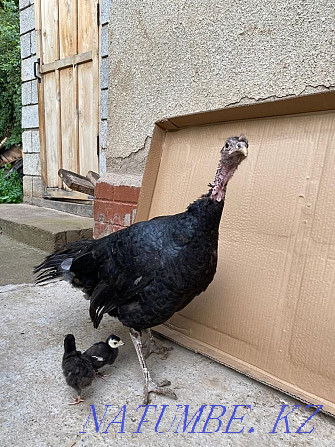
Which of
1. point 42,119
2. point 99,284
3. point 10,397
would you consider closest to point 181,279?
point 99,284

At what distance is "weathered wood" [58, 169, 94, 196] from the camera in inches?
142

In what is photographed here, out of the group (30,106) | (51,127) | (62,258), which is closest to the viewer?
(62,258)

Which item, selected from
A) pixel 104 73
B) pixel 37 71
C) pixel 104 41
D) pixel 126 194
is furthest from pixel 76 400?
pixel 37 71

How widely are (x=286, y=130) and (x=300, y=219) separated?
49 centimetres

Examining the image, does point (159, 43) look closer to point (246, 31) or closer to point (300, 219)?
point (246, 31)

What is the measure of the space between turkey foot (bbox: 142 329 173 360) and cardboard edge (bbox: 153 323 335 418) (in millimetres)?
93

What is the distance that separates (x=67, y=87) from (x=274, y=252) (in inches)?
163

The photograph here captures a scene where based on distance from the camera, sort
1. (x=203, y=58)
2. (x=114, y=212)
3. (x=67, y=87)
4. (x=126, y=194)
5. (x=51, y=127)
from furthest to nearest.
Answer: (x=51, y=127), (x=67, y=87), (x=114, y=212), (x=126, y=194), (x=203, y=58)

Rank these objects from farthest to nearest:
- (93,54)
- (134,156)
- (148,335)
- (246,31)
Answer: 1. (93,54)
2. (134,156)
3. (246,31)
4. (148,335)

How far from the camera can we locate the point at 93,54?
14.4 ft

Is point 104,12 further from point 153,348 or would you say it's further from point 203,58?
point 153,348

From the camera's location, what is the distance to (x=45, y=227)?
4.08 metres

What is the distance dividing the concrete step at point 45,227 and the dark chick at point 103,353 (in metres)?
2.24

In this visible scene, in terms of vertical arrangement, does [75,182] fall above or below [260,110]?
below
